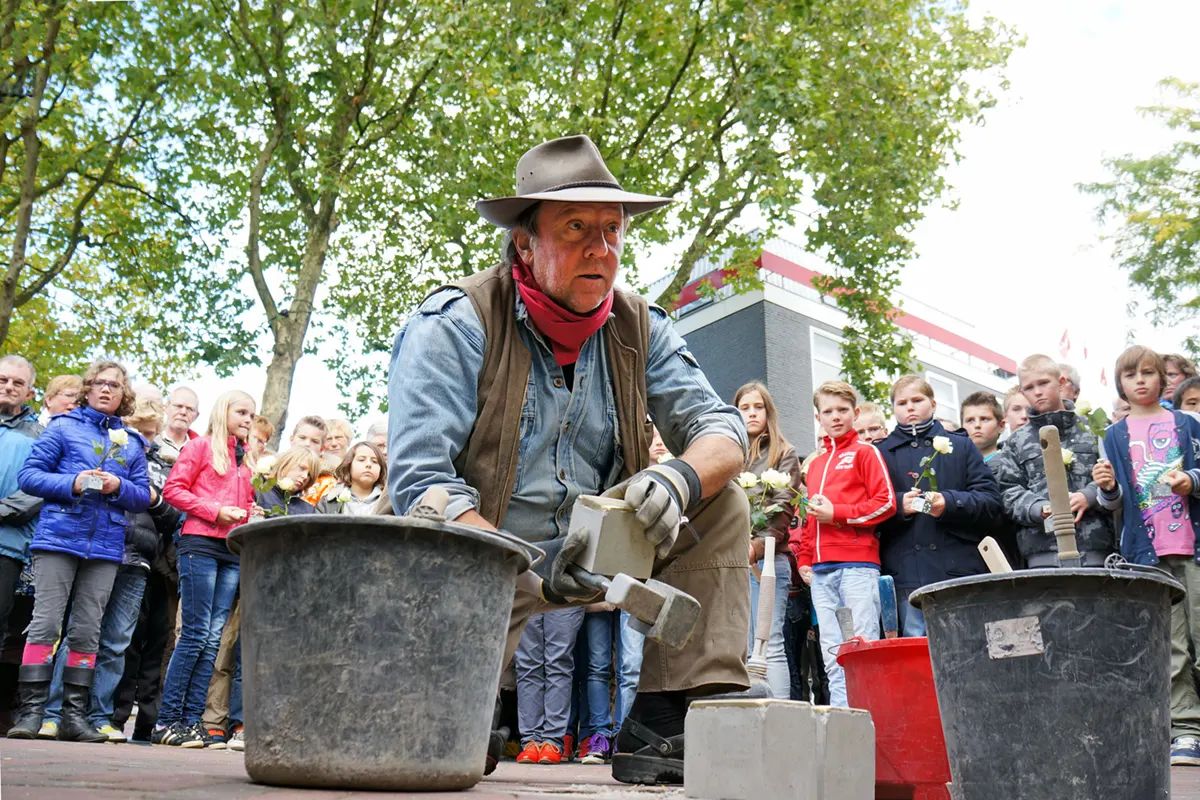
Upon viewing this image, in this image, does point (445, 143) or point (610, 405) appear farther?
point (445, 143)

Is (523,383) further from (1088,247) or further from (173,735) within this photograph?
(1088,247)

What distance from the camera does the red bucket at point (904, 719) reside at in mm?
3338

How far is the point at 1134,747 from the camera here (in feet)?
8.25

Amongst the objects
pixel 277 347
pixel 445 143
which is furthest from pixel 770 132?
pixel 277 347

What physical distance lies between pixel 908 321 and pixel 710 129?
48.4ft

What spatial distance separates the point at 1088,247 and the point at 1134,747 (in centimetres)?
2272

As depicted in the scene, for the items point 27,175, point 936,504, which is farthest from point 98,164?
point 936,504

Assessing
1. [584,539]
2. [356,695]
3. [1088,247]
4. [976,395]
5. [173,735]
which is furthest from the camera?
[1088,247]

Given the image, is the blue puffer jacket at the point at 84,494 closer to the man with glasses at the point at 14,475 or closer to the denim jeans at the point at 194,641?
the man with glasses at the point at 14,475

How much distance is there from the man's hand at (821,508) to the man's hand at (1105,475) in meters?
1.43

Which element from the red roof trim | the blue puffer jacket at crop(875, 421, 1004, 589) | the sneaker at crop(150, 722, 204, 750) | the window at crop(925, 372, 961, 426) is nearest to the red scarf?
the blue puffer jacket at crop(875, 421, 1004, 589)

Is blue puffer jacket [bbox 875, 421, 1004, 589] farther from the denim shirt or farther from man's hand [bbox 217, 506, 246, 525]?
man's hand [bbox 217, 506, 246, 525]

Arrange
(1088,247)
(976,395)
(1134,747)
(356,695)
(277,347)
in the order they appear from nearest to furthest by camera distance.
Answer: (356,695)
(1134,747)
(976,395)
(277,347)
(1088,247)

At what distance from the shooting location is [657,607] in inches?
101
